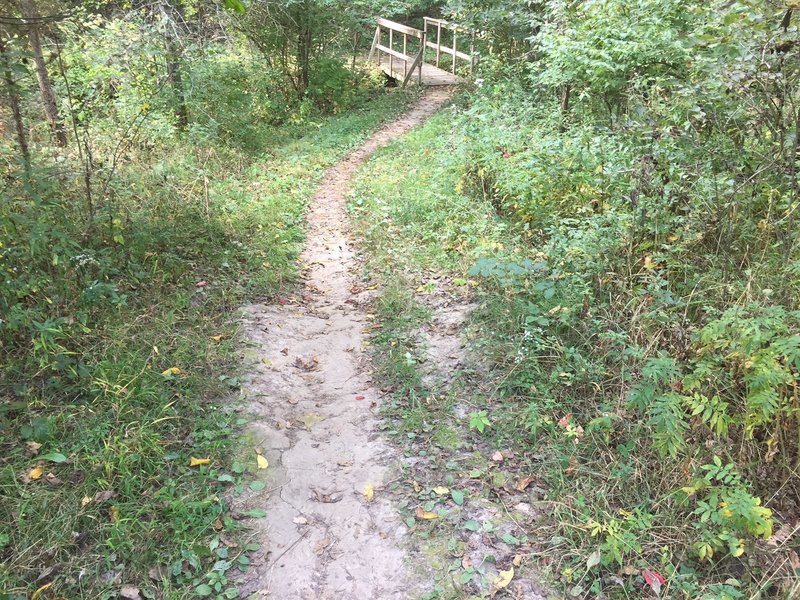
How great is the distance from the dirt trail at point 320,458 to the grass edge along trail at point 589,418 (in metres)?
0.27

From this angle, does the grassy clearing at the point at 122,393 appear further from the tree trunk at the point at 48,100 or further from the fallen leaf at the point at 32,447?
the tree trunk at the point at 48,100

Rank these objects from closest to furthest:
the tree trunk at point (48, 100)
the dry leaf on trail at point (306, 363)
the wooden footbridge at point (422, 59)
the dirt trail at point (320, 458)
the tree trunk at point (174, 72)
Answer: the dirt trail at point (320, 458)
the dry leaf on trail at point (306, 363)
the tree trunk at point (48, 100)
the tree trunk at point (174, 72)
the wooden footbridge at point (422, 59)

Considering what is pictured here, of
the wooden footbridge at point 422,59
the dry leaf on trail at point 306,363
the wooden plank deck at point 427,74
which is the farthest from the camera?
the wooden plank deck at point 427,74

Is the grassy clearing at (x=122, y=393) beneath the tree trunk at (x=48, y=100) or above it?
beneath

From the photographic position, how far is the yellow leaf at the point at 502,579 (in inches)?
120

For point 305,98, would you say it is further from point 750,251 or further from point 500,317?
point 750,251

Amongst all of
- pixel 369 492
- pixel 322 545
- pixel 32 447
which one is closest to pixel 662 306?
pixel 369 492

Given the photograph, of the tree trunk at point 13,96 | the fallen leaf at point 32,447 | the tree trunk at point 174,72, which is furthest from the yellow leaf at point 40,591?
the tree trunk at point 174,72

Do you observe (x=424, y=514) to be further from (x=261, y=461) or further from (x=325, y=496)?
(x=261, y=461)

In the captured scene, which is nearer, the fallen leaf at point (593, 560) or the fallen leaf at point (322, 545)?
the fallen leaf at point (593, 560)

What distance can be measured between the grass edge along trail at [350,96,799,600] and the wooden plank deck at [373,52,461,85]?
11.8m

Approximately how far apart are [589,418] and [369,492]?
5.49 ft

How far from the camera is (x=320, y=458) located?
13.1ft

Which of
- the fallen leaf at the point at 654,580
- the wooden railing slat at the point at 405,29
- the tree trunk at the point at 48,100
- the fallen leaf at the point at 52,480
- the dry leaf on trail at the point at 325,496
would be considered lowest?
the dry leaf on trail at the point at 325,496
